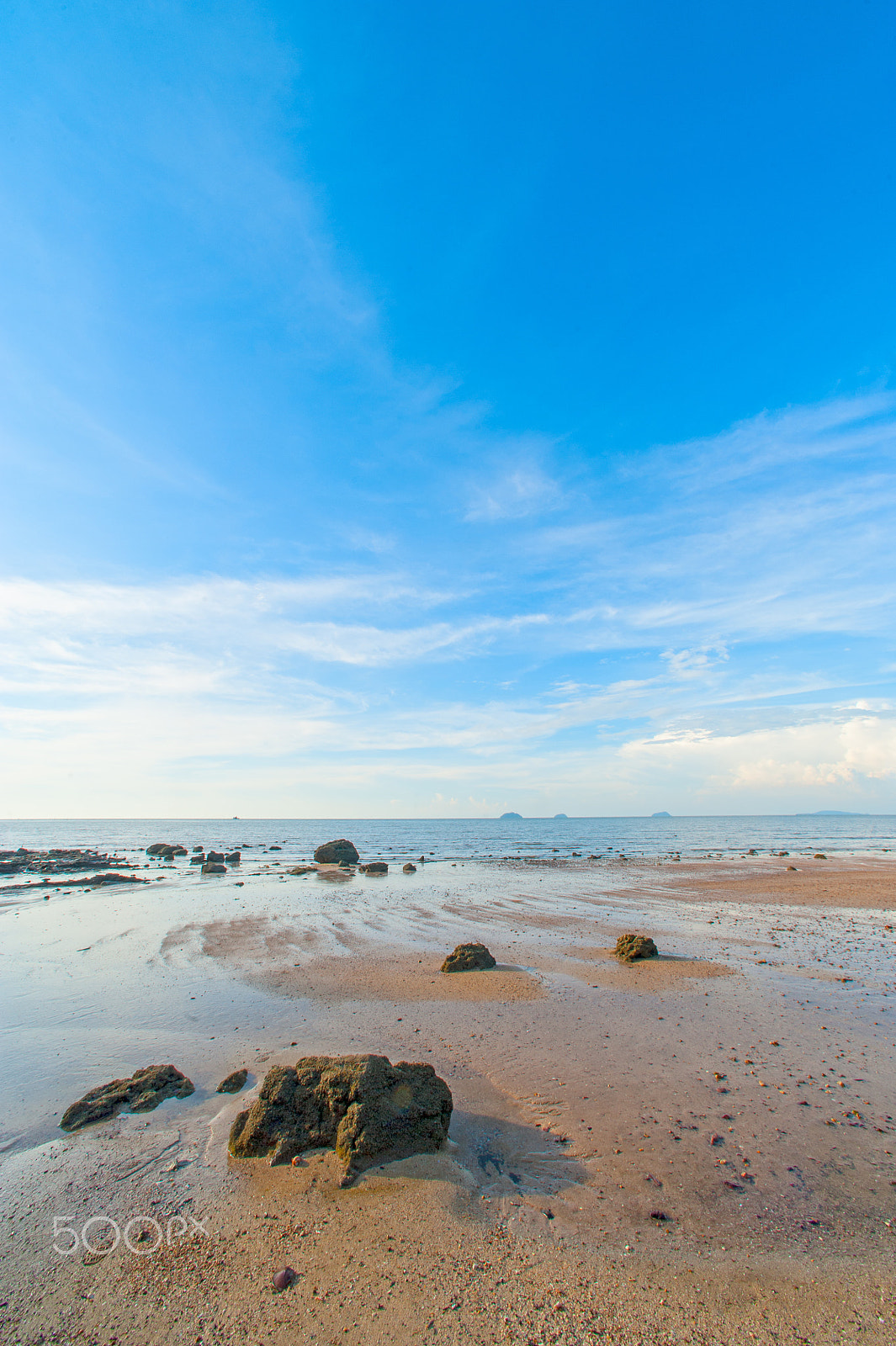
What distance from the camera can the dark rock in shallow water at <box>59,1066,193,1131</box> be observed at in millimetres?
7738

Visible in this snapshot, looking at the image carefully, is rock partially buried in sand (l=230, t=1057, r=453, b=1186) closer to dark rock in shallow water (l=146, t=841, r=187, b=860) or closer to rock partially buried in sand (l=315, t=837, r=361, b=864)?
rock partially buried in sand (l=315, t=837, r=361, b=864)

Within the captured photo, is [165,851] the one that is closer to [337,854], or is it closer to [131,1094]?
[337,854]

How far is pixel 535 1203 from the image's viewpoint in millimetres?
5781

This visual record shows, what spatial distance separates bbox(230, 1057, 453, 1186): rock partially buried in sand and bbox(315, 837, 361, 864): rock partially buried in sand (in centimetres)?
5197

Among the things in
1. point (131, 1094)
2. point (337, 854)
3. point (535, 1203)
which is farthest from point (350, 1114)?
point (337, 854)

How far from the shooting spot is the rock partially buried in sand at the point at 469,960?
1536cm

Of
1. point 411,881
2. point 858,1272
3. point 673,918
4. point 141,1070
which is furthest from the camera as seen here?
point 411,881

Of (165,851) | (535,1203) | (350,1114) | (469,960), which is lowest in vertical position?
(165,851)

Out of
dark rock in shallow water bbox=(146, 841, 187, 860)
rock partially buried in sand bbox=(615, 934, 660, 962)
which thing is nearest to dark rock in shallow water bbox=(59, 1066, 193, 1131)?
rock partially buried in sand bbox=(615, 934, 660, 962)

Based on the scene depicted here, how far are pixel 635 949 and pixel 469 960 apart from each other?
4.86 meters

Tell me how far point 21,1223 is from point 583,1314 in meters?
5.64

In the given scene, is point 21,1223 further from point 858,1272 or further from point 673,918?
point 673,918

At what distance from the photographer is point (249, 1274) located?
16.2ft

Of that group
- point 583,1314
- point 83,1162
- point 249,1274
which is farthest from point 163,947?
point 583,1314
